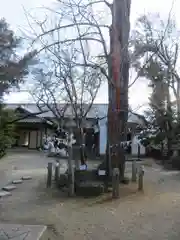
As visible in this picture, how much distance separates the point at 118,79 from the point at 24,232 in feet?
17.0

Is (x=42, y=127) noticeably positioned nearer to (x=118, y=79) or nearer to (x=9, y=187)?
(x=9, y=187)

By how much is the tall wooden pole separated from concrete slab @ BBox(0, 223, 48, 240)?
392cm

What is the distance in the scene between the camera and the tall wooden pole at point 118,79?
8008mm

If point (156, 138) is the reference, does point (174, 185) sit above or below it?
below

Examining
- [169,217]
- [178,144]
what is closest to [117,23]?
[169,217]

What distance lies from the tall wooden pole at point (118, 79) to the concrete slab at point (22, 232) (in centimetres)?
392

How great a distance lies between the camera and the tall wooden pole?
26.3 ft

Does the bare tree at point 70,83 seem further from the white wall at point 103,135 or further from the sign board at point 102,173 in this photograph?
the white wall at point 103,135

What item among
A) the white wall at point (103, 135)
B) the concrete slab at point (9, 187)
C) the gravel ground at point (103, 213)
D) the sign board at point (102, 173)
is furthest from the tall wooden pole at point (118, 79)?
the white wall at point (103, 135)

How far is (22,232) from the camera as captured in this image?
4.20 metres

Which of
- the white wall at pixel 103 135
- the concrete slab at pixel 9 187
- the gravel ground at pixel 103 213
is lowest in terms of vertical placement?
the gravel ground at pixel 103 213

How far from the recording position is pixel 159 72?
627 inches

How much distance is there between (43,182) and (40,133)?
14.4 meters

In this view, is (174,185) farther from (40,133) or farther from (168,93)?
(40,133)
